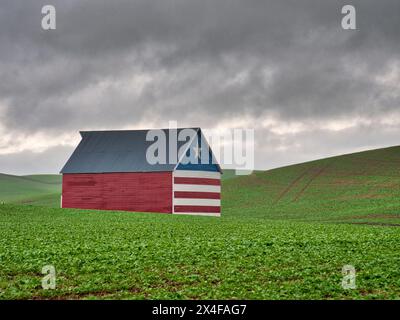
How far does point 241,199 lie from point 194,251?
63790 millimetres

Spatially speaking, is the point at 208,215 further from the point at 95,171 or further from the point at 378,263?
the point at 378,263

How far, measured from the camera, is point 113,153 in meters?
64.8

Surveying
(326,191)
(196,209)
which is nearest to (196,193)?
(196,209)

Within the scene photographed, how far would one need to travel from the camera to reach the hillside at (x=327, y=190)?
7131cm

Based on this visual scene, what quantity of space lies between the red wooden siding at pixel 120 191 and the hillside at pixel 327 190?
1698 centimetres

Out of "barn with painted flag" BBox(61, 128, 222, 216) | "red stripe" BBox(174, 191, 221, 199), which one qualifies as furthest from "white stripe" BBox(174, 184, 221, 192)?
"red stripe" BBox(174, 191, 221, 199)

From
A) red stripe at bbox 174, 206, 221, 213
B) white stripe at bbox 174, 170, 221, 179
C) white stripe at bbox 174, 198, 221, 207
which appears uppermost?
white stripe at bbox 174, 170, 221, 179

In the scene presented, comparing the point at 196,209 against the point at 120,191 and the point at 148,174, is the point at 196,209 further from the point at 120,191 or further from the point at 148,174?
the point at 120,191

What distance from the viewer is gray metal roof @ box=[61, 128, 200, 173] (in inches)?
2450

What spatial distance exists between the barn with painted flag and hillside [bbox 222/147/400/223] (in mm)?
13273

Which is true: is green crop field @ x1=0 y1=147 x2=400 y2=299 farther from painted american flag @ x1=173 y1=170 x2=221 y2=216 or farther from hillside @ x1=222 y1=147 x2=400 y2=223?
hillside @ x1=222 y1=147 x2=400 y2=223

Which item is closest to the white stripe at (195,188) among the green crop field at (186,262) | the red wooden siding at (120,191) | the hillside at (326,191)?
the red wooden siding at (120,191)
